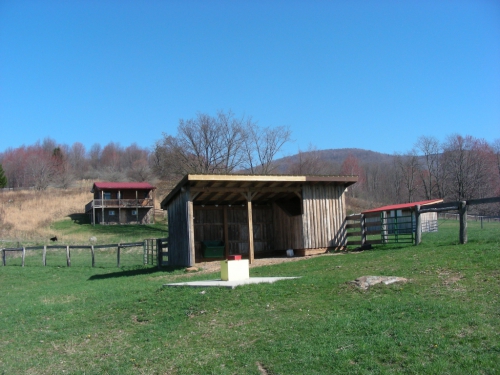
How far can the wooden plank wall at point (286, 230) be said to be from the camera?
21234 millimetres

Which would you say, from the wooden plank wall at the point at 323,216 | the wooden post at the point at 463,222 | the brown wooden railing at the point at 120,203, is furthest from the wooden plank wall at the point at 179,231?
the brown wooden railing at the point at 120,203

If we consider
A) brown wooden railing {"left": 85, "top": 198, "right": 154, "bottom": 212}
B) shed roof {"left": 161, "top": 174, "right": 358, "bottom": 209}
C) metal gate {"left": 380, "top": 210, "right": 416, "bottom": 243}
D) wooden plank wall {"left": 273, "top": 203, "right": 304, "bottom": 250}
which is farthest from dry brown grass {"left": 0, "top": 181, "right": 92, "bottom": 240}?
metal gate {"left": 380, "top": 210, "right": 416, "bottom": 243}

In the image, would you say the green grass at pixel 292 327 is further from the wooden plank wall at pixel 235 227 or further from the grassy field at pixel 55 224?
the grassy field at pixel 55 224

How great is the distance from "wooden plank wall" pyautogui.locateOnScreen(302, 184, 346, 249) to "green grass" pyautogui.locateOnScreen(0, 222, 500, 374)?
7.41 m

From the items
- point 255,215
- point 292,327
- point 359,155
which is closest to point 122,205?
point 255,215

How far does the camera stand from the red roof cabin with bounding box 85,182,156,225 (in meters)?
56.6

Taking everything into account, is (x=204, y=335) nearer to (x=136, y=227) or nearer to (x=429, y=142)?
(x=136, y=227)

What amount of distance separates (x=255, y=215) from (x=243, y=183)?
190 inches

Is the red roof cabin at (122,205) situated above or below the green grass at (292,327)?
above

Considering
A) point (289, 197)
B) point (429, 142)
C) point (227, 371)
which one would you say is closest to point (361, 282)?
point (227, 371)

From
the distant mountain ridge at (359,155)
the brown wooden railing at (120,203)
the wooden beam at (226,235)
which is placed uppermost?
the distant mountain ridge at (359,155)

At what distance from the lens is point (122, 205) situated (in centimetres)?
5697

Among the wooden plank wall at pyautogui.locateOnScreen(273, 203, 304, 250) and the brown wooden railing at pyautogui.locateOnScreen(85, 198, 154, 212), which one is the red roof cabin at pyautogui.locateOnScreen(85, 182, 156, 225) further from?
the wooden plank wall at pyautogui.locateOnScreen(273, 203, 304, 250)

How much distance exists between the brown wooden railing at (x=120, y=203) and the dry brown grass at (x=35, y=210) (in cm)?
424
